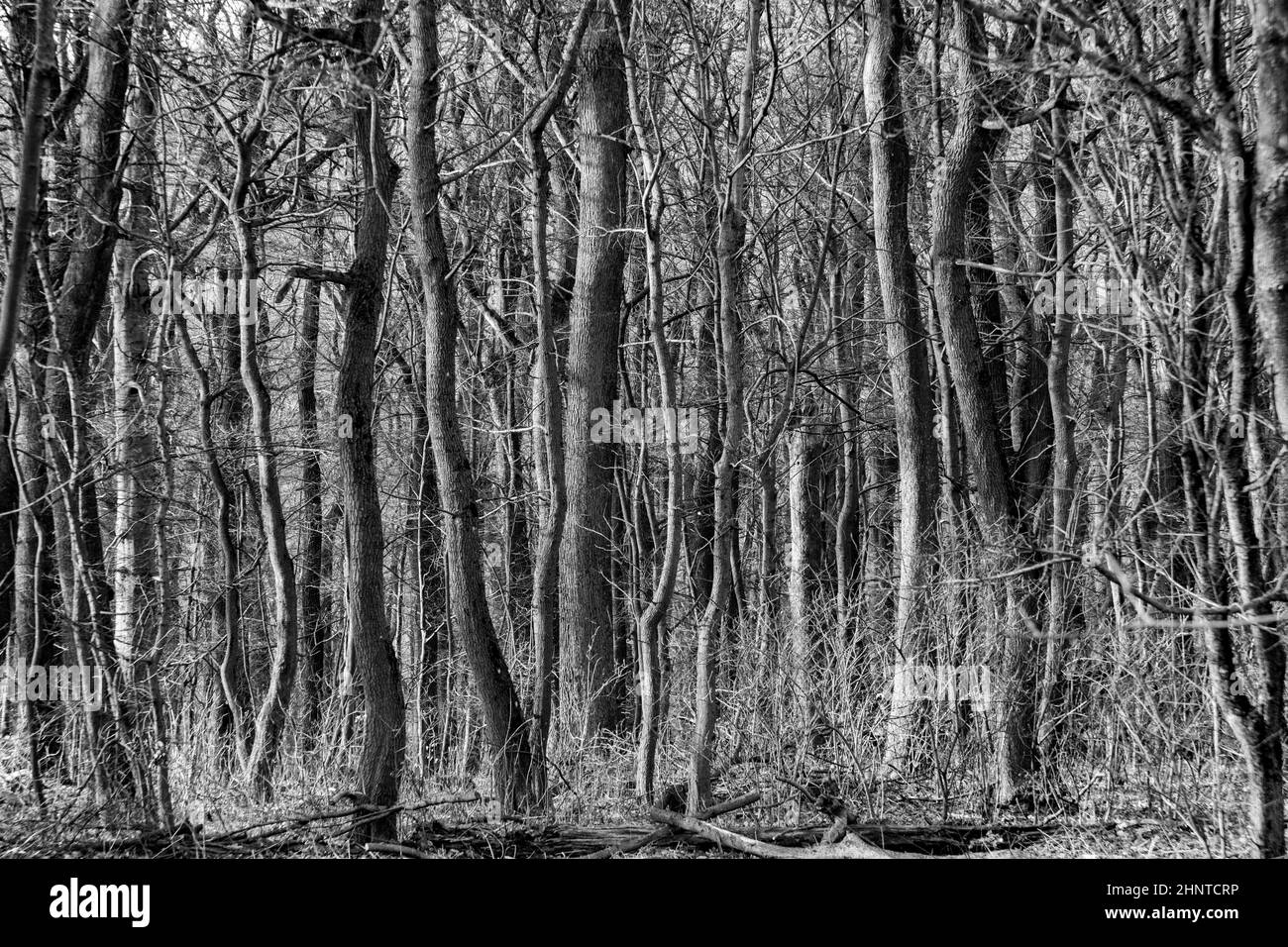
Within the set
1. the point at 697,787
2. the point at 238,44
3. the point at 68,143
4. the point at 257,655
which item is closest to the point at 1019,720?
the point at 697,787

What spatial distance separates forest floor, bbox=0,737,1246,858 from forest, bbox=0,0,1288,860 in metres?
0.03

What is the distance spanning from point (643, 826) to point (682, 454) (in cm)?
294

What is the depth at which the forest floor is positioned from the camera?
505 cm

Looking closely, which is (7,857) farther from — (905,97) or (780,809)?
(905,97)

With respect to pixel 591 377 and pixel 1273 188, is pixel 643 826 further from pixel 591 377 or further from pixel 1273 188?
pixel 591 377

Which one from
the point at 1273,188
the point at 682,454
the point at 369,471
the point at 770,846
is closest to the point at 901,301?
the point at 682,454

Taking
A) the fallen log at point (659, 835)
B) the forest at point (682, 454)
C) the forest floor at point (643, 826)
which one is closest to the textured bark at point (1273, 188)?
the forest at point (682, 454)

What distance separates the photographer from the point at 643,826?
6.01m

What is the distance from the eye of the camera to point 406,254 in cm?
1238

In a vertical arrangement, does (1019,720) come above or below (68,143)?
below

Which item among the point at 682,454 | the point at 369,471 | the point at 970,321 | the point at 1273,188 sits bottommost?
the point at 369,471

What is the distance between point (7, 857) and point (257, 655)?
15.6m

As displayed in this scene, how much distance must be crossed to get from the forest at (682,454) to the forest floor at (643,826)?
3 cm

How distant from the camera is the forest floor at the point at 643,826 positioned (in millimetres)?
5055
